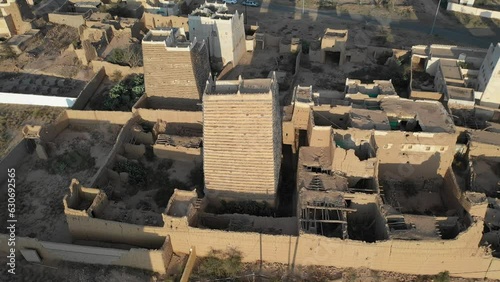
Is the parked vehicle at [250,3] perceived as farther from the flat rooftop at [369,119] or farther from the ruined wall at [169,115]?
the flat rooftop at [369,119]

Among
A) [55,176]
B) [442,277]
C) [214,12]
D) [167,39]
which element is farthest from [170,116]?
[442,277]

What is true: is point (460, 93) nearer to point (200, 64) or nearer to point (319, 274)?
point (319, 274)

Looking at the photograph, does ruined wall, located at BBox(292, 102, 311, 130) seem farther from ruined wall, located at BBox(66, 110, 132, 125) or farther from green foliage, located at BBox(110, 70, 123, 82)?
green foliage, located at BBox(110, 70, 123, 82)

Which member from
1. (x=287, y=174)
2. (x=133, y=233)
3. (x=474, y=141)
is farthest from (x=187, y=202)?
(x=474, y=141)

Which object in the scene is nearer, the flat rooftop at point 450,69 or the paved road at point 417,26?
the flat rooftop at point 450,69

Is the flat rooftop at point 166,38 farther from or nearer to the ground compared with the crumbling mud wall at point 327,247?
farther from the ground

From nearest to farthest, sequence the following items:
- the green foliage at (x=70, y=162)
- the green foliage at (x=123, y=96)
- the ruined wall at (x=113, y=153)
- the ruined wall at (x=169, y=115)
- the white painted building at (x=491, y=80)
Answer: the ruined wall at (x=113, y=153) < the green foliage at (x=70, y=162) < the ruined wall at (x=169, y=115) < the white painted building at (x=491, y=80) < the green foliage at (x=123, y=96)

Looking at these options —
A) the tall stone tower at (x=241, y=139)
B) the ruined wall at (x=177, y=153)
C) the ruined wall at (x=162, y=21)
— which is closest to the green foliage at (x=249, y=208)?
the tall stone tower at (x=241, y=139)
